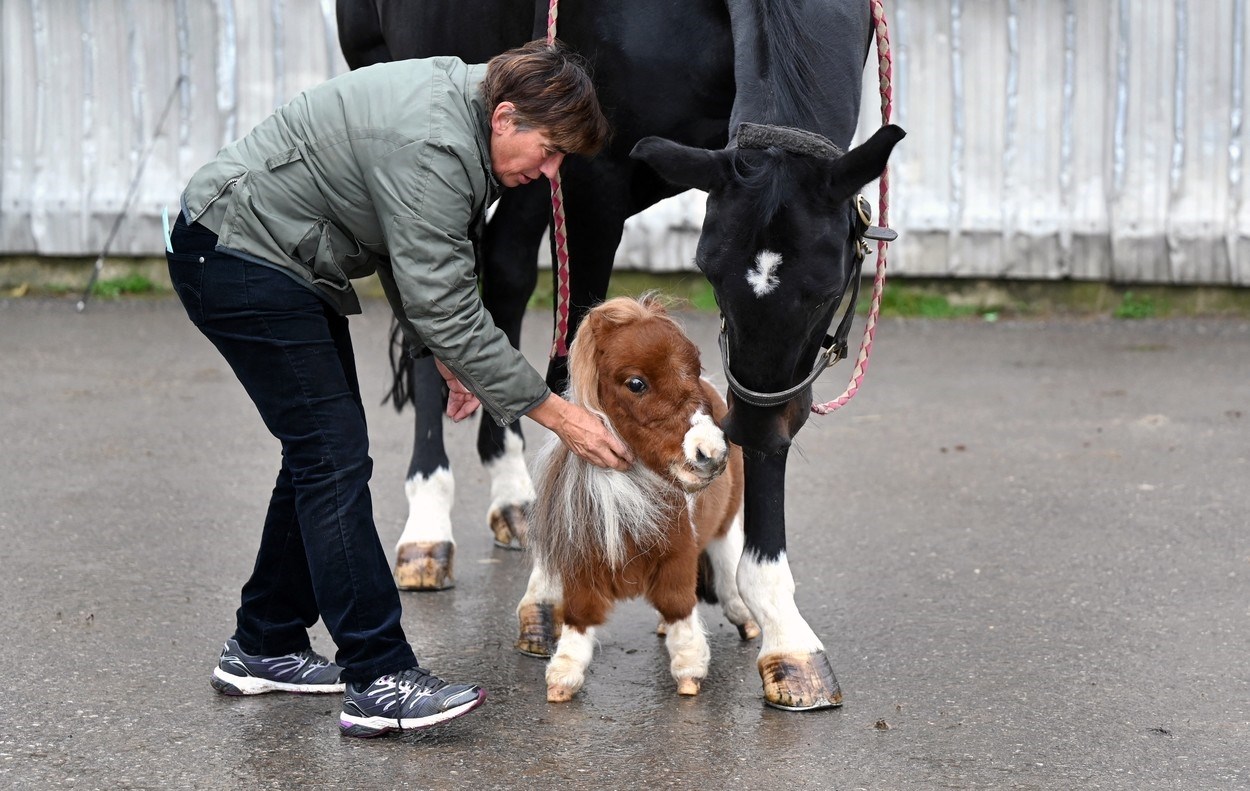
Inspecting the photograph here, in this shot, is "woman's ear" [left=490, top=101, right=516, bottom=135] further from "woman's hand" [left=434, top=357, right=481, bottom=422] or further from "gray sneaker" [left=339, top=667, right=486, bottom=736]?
"gray sneaker" [left=339, top=667, right=486, bottom=736]

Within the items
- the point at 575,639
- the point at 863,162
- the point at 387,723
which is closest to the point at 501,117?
the point at 863,162

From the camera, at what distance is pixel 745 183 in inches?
126

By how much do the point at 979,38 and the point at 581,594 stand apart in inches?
250

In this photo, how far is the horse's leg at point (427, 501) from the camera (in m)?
4.68

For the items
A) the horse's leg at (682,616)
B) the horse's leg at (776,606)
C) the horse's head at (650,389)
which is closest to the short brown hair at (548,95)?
the horse's head at (650,389)

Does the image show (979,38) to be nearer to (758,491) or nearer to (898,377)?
(898,377)

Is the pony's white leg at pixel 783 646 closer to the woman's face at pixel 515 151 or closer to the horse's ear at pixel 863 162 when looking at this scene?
the horse's ear at pixel 863 162

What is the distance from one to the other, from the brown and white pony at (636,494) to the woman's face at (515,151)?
0.39 meters

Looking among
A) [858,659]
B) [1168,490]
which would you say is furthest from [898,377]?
[858,659]

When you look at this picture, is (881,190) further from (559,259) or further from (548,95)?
(548,95)

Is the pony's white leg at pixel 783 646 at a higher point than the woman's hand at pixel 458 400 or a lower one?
lower

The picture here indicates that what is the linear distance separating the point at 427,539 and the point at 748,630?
1119 mm

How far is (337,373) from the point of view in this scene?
3500 millimetres

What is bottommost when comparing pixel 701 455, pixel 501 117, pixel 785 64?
pixel 701 455
